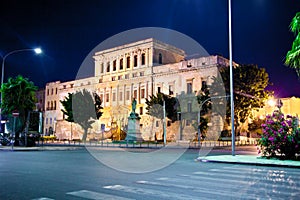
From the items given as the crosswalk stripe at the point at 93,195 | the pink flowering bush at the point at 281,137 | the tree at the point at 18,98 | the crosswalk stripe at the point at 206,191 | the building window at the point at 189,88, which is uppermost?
the building window at the point at 189,88

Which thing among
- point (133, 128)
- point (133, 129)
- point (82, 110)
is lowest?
point (133, 129)

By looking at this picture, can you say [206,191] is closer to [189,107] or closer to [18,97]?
[18,97]

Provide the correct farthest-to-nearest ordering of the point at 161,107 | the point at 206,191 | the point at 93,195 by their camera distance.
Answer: the point at 161,107, the point at 206,191, the point at 93,195

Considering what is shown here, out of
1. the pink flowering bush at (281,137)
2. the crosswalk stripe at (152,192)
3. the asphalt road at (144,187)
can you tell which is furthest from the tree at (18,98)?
the crosswalk stripe at (152,192)

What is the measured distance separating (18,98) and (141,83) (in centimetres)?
4016

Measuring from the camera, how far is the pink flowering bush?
15852 mm

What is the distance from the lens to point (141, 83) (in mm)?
69125

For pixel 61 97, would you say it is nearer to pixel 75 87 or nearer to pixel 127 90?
pixel 75 87

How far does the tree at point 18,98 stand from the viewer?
3072cm

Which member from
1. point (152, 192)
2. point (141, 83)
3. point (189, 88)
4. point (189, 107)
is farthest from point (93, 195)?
point (141, 83)

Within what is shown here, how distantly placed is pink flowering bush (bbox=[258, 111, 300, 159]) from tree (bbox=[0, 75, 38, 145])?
904 inches

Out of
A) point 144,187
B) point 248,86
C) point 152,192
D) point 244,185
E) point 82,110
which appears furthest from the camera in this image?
point 82,110

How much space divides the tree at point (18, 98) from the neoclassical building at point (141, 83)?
2858 centimetres

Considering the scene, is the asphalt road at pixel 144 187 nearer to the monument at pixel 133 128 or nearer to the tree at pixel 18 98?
the tree at pixel 18 98
